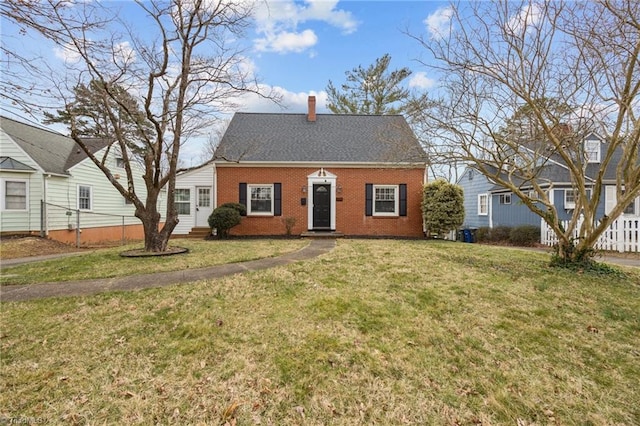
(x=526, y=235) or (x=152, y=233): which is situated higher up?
(x=152, y=233)

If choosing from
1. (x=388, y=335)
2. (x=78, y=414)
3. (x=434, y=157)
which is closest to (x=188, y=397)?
(x=78, y=414)

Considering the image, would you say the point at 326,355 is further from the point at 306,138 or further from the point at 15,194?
the point at 15,194

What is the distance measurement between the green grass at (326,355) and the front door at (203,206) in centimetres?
921

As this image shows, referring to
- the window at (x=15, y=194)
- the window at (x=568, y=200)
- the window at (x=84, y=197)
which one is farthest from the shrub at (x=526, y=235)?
the window at (x=15, y=194)

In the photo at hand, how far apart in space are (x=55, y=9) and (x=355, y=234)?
37.3ft

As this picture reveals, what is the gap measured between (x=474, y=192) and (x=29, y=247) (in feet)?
77.2

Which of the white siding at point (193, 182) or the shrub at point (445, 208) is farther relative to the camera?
the white siding at point (193, 182)

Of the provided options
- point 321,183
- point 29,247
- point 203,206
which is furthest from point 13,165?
point 321,183

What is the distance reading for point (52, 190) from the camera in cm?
1343

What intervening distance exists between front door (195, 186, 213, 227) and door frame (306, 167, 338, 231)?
14.6ft

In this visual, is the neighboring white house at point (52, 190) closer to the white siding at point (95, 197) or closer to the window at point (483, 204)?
the white siding at point (95, 197)

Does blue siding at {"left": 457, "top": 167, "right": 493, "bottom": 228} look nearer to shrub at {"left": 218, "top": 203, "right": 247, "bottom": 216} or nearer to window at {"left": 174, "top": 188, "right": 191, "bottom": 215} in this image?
shrub at {"left": 218, "top": 203, "right": 247, "bottom": 216}

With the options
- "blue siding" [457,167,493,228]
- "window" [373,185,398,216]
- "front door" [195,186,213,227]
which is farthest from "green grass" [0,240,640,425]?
"blue siding" [457,167,493,228]

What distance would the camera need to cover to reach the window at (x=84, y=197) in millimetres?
15202
